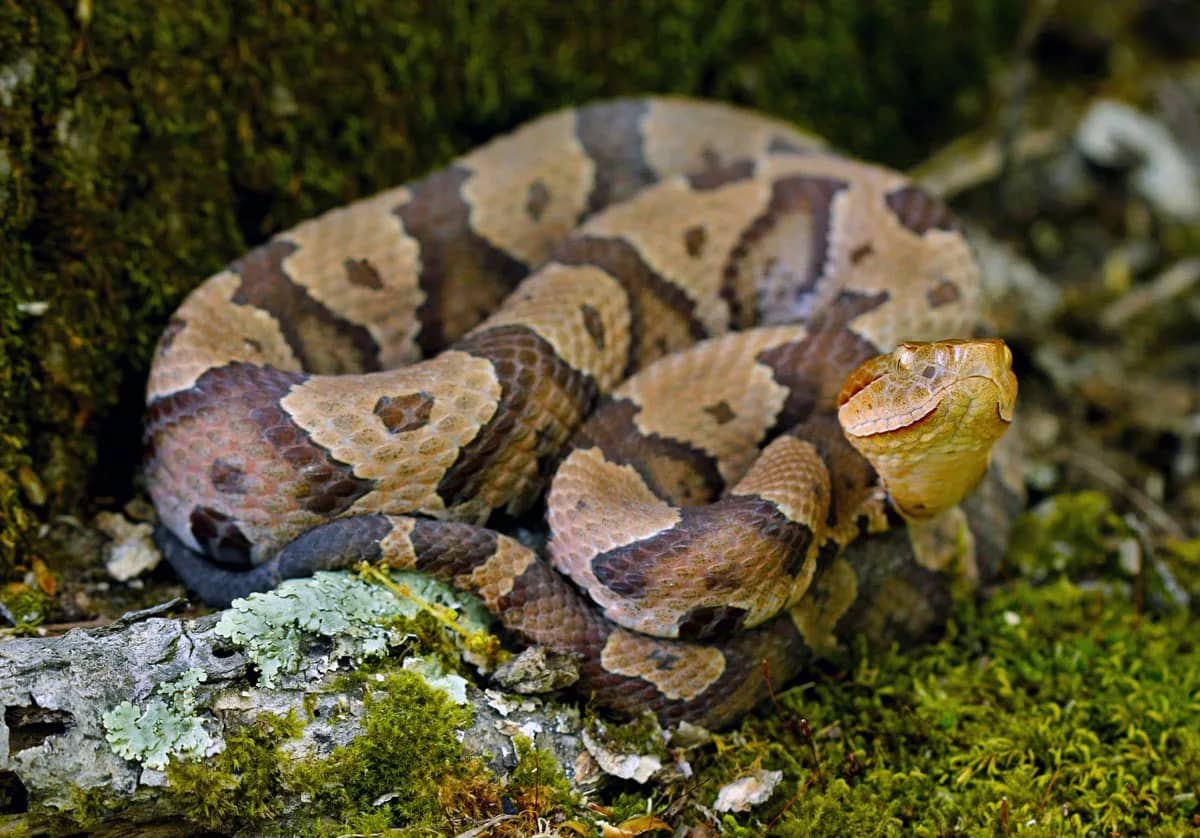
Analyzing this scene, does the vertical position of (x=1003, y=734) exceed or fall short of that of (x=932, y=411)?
it falls short

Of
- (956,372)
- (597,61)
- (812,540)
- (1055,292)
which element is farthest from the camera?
(1055,292)

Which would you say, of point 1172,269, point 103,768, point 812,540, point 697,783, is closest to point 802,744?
point 697,783

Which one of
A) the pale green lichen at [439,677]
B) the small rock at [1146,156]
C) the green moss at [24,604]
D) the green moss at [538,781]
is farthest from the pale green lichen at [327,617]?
the small rock at [1146,156]

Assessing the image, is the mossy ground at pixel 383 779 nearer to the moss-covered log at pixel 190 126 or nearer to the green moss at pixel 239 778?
the green moss at pixel 239 778

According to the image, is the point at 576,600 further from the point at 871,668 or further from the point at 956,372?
the point at 956,372

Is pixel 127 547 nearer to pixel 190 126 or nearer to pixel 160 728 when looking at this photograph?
pixel 160 728

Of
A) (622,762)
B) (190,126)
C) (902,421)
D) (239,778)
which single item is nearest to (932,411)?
(902,421)
